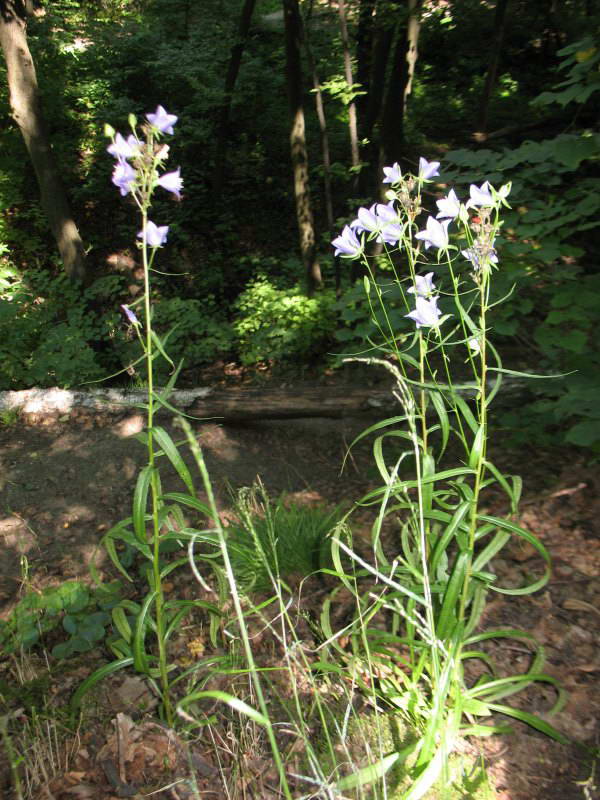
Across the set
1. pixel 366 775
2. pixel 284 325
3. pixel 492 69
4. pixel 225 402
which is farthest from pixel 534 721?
pixel 492 69

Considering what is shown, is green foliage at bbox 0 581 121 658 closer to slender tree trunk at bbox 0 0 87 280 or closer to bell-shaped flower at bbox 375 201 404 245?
bell-shaped flower at bbox 375 201 404 245

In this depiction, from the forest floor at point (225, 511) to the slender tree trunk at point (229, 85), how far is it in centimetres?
540

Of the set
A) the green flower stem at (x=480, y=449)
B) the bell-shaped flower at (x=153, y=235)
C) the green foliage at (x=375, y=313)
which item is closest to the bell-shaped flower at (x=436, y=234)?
the green flower stem at (x=480, y=449)

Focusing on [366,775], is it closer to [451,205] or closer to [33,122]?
[451,205]

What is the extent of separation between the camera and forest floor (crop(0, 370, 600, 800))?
158cm

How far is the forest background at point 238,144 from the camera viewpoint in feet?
17.1

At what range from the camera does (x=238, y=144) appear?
905 centimetres

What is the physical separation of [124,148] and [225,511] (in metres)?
2.08

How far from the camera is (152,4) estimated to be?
9.13m

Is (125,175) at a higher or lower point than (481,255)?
higher

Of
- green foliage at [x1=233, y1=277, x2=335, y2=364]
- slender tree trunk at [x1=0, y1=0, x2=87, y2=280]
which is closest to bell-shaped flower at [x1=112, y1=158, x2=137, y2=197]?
green foliage at [x1=233, y1=277, x2=335, y2=364]

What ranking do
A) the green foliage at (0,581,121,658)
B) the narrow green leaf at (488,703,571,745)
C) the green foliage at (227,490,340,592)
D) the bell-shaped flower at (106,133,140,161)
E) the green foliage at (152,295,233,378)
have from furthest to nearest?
1. the green foliage at (152,295,233,378)
2. the green foliage at (227,490,340,592)
3. the green foliage at (0,581,121,658)
4. the narrow green leaf at (488,703,571,745)
5. the bell-shaped flower at (106,133,140,161)

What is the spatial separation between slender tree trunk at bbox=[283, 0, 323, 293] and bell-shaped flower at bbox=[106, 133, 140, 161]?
4.30 m

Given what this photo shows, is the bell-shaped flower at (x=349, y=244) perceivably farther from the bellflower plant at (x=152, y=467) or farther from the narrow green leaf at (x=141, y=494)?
the narrow green leaf at (x=141, y=494)
